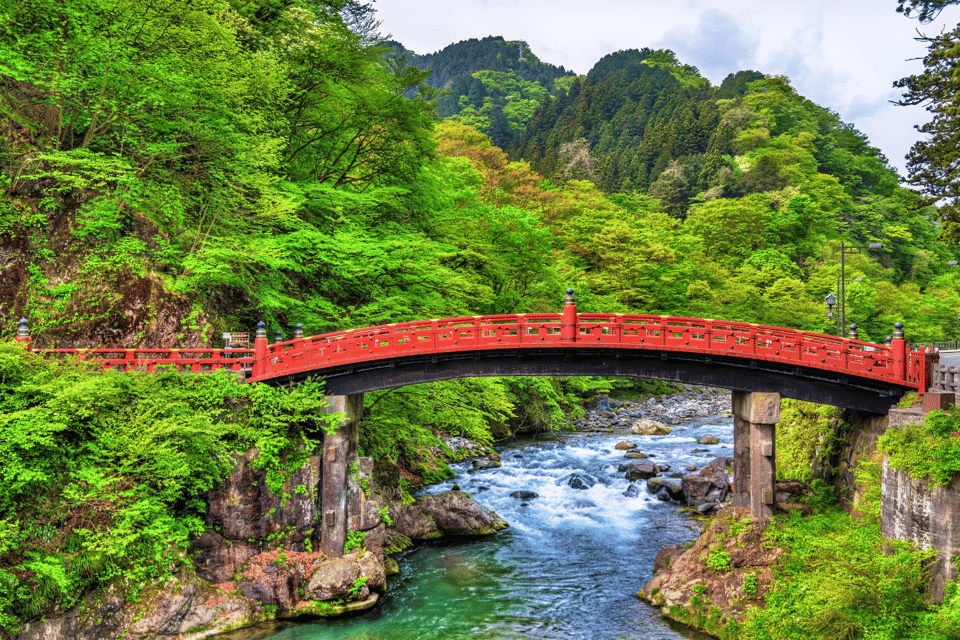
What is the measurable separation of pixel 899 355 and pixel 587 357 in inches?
323

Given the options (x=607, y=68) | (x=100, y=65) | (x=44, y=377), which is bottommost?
(x=44, y=377)

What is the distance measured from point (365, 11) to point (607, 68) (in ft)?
291

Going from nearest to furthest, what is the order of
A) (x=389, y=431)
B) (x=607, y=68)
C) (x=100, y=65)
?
(x=100, y=65) → (x=389, y=431) → (x=607, y=68)

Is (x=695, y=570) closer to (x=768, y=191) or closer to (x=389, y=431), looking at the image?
(x=389, y=431)

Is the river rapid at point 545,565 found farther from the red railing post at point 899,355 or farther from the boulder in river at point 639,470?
the red railing post at point 899,355

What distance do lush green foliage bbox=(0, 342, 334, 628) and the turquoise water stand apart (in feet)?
12.4

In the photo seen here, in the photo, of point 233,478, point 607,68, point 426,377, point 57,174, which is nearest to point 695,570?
point 426,377

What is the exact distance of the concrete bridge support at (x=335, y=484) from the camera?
758 inches

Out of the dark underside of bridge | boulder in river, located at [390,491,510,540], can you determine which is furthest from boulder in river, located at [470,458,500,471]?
the dark underside of bridge

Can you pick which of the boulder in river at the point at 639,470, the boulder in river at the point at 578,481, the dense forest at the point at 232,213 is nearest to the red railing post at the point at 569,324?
the dense forest at the point at 232,213

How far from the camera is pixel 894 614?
45.3 ft

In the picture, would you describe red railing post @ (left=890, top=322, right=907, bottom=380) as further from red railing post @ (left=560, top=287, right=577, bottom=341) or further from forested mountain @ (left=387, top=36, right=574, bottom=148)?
forested mountain @ (left=387, top=36, right=574, bottom=148)

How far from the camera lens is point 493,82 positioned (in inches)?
5330

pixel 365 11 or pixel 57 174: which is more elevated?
pixel 365 11
